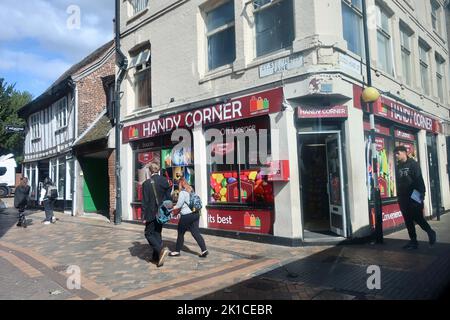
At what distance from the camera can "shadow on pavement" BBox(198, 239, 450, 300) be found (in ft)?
15.8

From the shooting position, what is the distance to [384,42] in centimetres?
1123

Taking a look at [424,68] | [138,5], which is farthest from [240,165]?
[424,68]

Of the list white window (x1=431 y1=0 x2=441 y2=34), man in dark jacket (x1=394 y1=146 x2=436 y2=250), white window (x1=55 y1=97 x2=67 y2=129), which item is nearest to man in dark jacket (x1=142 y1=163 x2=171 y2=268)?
man in dark jacket (x1=394 y1=146 x2=436 y2=250)

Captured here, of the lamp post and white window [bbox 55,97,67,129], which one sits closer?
the lamp post

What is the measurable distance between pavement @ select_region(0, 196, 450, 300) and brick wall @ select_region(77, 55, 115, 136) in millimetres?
8159

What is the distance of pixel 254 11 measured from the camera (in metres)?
9.55

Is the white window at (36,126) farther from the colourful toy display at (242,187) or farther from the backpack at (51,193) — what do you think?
the colourful toy display at (242,187)

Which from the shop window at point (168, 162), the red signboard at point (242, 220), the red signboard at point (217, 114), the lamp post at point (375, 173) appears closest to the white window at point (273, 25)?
the red signboard at point (217, 114)

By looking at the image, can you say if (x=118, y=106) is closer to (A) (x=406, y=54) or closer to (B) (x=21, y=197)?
(B) (x=21, y=197)

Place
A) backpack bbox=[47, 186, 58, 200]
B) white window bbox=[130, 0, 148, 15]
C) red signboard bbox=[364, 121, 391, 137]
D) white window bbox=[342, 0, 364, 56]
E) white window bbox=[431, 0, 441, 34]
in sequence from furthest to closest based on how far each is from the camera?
white window bbox=[431, 0, 441, 34] → backpack bbox=[47, 186, 58, 200] → white window bbox=[130, 0, 148, 15] → red signboard bbox=[364, 121, 391, 137] → white window bbox=[342, 0, 364, 56]

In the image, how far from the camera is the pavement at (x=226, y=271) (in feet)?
16.4

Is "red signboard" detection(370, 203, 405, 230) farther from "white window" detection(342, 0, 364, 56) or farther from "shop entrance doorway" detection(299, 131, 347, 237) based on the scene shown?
"white window" detection(342, 0, 364, 56)

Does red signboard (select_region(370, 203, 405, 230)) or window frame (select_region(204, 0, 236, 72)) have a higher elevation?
window frame (select_region(204, 0, 236, 72))

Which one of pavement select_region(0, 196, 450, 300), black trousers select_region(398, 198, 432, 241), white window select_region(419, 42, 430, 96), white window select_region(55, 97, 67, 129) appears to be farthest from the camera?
white window select_region(55, 97, 67, 129)
